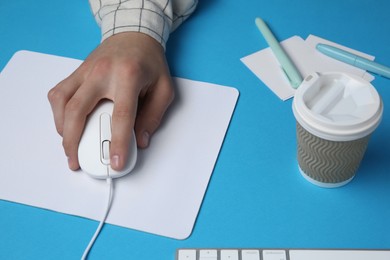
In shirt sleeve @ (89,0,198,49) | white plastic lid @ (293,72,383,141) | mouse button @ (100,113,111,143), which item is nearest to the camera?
white plastic lid @ (293,72,383,141)

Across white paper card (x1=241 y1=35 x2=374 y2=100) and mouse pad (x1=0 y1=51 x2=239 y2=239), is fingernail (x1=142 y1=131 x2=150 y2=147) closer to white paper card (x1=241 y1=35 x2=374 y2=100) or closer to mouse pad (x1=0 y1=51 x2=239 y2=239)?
mouse pad (x1=0 y1=51 x2=239 y2=239)

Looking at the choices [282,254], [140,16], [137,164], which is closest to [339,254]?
[282,254]

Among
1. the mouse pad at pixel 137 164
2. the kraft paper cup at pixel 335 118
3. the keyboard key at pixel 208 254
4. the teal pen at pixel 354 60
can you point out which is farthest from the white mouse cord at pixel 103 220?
the teal pen at pixel 354 60

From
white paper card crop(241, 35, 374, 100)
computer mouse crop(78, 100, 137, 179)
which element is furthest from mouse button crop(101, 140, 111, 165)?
white paper card crop(241, 35, 374, 100)

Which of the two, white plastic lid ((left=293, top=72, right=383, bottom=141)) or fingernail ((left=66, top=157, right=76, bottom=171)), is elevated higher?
white plastic lid ((left=293, top=72, right=383, bottom=141))

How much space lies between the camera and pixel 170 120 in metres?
0.63

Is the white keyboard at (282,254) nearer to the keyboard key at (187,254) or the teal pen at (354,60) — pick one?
the keyboard key at (187,254)

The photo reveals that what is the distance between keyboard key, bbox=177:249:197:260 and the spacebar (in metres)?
0.10

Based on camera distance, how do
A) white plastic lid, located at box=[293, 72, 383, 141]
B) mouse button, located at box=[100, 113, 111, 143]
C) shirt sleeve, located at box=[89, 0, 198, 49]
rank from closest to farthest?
white plastic lid, located at box=[293, 72, 383, 141], mouse button, located at box=[100, 113, 111, 143], shirt sleeve, located at box=[89, 0, 198, 49]

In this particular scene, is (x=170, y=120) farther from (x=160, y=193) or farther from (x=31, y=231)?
(x=31, y=231)

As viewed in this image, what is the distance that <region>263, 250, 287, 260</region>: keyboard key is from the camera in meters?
0.49

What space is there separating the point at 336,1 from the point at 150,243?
1.59ft

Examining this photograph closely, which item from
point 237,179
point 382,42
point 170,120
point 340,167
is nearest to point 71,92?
point 170,120

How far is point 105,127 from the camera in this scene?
0.57m
